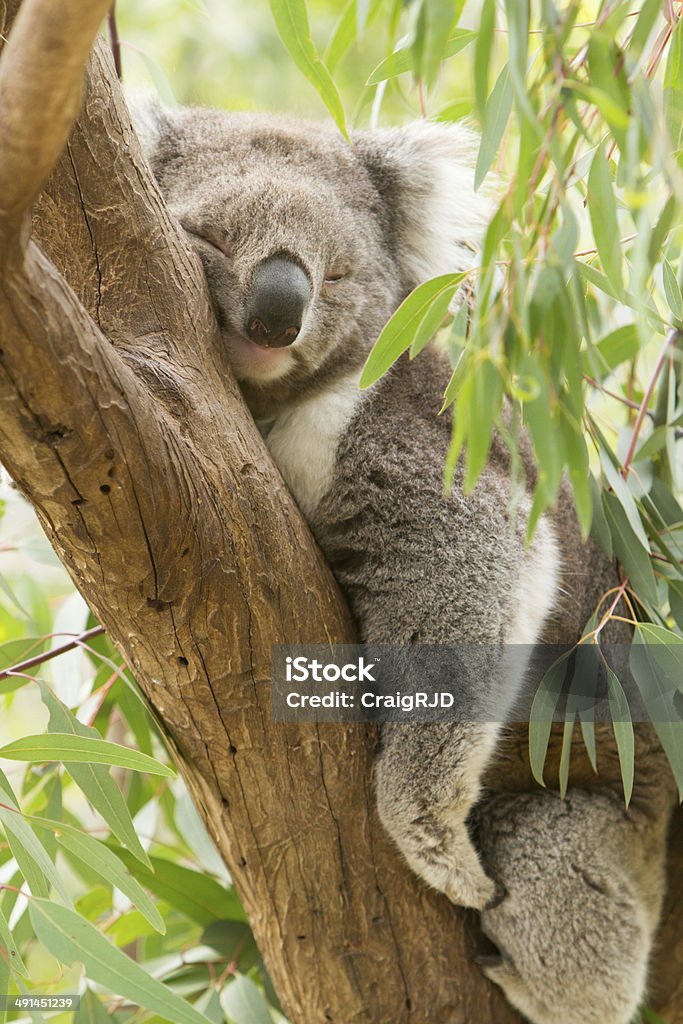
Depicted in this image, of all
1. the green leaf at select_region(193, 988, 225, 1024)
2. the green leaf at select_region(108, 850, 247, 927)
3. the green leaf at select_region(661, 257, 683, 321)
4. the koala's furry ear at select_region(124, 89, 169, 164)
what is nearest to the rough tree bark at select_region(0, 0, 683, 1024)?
the green leaf at select_region(193, 988, 225, 1024)

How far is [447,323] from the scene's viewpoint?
221 cm

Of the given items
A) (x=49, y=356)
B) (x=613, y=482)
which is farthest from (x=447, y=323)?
(x=49, y=356)

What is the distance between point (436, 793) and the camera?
1.89 m

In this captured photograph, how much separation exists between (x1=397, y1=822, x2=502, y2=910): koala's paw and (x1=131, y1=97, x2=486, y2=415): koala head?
90 centimetres

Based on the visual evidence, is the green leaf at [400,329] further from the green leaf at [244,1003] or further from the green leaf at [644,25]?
the green leaf at [244,1003]

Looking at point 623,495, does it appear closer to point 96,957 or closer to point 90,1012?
point 96,957

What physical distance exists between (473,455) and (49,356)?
1.77 feet

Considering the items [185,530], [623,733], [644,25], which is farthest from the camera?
[623,733]

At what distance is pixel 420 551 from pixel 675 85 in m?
0.93

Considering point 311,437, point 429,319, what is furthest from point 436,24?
point 311,437

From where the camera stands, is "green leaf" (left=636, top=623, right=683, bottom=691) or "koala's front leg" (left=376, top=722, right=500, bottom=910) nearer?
"green leaf" (left=636, top=623, right=683, bottom=691)

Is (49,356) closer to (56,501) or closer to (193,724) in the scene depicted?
(56,501)

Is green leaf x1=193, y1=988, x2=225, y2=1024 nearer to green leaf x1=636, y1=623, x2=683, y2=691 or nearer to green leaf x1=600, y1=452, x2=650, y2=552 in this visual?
green leaf x1=636, y1=623, x2=683, y2=691

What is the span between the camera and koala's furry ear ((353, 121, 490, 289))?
230cm
